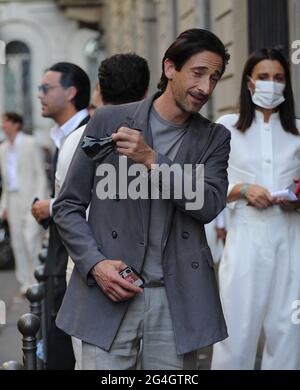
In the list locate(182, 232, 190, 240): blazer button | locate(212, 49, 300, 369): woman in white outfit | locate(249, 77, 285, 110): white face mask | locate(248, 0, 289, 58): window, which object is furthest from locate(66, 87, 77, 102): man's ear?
locate(248, 0, 289, 58): window

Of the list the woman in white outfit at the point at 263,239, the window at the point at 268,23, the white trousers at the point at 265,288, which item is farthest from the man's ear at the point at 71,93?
the window at the point at 268,23

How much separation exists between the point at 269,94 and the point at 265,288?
108 cm

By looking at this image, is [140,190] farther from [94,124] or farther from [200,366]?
[200,366]

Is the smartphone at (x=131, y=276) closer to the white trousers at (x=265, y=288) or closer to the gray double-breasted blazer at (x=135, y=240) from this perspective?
the gray double-breasted blazer at (x=135, y=240)

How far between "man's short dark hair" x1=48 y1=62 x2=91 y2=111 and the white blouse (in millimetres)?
954

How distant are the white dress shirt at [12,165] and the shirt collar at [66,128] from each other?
18.5 ft

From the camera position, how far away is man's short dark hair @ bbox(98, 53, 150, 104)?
180 inches

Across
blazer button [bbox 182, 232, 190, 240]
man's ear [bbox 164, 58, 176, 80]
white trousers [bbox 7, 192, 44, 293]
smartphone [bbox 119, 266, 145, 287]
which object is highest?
man's ear [bbox 164, 58, 176, 80]

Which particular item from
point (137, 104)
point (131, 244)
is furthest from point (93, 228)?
point (137, 104)

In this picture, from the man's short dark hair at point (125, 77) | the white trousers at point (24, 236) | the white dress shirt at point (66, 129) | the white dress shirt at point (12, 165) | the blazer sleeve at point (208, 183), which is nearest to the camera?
the blazer sleeve at point (208, 183)

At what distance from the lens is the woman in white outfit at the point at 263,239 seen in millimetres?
5449

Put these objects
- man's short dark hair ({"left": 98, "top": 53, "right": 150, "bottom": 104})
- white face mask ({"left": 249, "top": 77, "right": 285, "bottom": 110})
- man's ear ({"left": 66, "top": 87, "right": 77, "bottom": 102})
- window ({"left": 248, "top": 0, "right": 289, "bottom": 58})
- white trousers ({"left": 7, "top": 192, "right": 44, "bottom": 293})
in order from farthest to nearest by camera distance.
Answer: white trousers ({"left": 7, "top": 192, "right": 44, "bottom": 293}) < window ({"left": 248, "top": 0, "right": 289, "bottom": 58}) < man's ear ({"left": 66, "top": 87, "right": 77, "bottom": 102}) < white face mask ({"left": 249, "top": 77, "right": 285, "bottom": 110}) < man's short dark hair ({"left": 98, "top": 53, "right": 150, "bottom": 104})

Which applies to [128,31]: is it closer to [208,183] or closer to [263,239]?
[263,239]

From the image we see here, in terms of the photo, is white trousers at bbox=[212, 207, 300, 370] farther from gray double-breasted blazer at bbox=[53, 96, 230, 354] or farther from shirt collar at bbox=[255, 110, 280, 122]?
gray double-breasted blazer at bbox=[53, 96, 230, 354]
